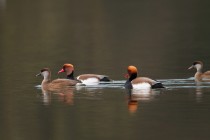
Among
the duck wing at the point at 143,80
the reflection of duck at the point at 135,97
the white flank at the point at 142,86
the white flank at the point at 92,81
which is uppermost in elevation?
the white flank at the point at 92,81

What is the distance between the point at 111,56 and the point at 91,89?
35.7ft

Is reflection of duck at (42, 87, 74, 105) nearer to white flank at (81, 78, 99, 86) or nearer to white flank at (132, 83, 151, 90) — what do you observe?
white flank at (81, 78, 99, 86)

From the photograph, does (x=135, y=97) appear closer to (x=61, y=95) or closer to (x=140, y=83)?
(x=140, y=83)

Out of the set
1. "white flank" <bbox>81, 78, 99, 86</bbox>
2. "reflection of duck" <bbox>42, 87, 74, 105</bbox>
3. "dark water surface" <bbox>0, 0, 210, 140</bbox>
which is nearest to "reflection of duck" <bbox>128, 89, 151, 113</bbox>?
"dark water surface" <bbox>0, 0, 210, 140</bbox>

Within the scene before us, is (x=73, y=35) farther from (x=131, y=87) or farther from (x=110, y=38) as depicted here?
(x=131, y=87)

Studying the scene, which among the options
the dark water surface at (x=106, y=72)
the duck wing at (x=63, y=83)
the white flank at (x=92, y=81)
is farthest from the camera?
the white flank at (x=92, y=81)

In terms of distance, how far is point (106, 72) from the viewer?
98.0 feet

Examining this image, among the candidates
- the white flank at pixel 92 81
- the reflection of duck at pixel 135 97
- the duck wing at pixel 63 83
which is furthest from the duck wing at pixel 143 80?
the duck wing at pixel 63 83

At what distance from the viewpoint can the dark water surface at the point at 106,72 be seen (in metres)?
19.7

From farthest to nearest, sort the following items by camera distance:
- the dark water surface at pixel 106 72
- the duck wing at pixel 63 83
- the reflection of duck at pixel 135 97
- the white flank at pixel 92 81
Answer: the white flank at pixel 92 81, the duck wing at pixel 63 83, the reflection of duck at pixel 135 97, the dark water surface at pixel 106 72

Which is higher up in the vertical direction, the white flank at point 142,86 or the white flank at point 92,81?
the white flank at point 92,81

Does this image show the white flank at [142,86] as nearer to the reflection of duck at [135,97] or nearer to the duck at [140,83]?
the duck at [140,83]

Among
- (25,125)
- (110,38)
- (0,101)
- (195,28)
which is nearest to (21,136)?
(25,125)

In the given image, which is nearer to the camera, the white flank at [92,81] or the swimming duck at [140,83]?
the swimming duck at [140,83]
